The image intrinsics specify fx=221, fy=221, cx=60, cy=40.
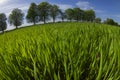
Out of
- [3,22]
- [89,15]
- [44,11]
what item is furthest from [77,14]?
[3,22]

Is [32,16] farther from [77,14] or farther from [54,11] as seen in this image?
[77,14]

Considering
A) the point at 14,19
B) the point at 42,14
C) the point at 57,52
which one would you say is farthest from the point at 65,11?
the point at 57,52

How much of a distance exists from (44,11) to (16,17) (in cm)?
1552

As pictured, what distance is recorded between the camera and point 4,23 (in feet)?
349

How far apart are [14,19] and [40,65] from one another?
10778cm

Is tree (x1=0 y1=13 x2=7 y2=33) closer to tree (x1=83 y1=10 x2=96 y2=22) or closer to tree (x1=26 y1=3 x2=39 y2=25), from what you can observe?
tree (x1=26 y1=3 x2=39 y2=25)

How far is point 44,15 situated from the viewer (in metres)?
100

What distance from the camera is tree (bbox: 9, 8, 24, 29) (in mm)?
104675

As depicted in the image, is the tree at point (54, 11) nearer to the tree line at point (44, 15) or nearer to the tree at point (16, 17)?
the tree line at point (44, 15)

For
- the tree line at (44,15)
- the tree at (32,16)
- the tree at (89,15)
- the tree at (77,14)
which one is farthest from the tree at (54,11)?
the tree at (89,15)

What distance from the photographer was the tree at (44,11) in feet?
328

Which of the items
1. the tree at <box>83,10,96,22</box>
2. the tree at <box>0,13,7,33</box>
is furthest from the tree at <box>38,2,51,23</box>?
the tree at <box>83,10,96,22</box>

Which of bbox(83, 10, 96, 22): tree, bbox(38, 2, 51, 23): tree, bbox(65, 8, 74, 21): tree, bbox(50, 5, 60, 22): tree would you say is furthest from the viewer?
bbox(83, 10, 96, 22): tree

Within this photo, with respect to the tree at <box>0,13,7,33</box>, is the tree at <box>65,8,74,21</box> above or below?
above
